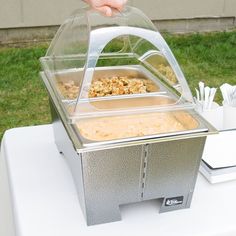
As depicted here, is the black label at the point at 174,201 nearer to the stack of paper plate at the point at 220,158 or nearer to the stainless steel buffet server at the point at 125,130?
the stainless steel buffet server at the point at 125,130

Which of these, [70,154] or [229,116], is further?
[229,116]

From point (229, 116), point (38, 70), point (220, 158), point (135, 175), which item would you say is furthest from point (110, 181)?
point (38, 70)

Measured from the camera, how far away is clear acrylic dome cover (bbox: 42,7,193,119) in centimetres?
87

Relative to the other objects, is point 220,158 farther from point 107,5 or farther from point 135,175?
point 107,5

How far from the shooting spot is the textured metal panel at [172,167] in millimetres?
817

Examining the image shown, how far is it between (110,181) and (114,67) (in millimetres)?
414

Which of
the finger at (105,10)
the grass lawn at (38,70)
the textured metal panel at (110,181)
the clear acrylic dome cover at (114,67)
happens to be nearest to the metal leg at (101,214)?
the textured metal panel at (110,181)

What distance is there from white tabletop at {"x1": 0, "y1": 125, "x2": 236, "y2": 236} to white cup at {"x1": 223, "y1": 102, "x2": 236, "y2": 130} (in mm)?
217

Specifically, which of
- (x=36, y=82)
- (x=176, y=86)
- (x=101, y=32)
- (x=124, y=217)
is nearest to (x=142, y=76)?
(x=176, y=86)

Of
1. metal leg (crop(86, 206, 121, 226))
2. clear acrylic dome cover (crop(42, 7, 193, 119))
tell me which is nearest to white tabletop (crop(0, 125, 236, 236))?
metal leg (crop(86, 206, 121, 226))

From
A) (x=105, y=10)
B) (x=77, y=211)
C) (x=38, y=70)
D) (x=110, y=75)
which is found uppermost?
(x=105, y=10)

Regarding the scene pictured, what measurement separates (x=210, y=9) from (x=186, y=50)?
78cm

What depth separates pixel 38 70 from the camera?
3.50m

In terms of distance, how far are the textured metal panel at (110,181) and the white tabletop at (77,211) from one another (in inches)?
1.3
